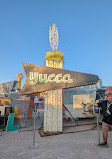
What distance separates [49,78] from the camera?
6.89 m

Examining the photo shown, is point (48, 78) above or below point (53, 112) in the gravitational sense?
above

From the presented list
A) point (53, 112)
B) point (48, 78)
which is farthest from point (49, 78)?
point (53, 112)

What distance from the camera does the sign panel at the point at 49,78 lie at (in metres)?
6.54

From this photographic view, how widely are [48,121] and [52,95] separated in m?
1.65

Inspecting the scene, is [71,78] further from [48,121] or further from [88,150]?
[88,150]

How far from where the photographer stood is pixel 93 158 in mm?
3318

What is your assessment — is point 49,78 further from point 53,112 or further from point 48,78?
point 53,112

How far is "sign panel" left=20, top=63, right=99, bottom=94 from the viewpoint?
6.54 m

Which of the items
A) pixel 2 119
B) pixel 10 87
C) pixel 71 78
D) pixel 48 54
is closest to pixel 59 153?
pixel 71 78

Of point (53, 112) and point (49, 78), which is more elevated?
point (49, 78)

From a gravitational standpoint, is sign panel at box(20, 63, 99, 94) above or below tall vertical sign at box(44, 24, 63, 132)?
above

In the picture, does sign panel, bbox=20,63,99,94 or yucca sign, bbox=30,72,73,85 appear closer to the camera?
sign panel, bbox=20,63,99,94

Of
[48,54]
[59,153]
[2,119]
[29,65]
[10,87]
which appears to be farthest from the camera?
[10,87]

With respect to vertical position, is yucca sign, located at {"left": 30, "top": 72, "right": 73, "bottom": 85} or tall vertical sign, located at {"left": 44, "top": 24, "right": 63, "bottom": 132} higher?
yucca sign, located at {"left": 30, "top": 72, "right": 73, "bottom": 85}
